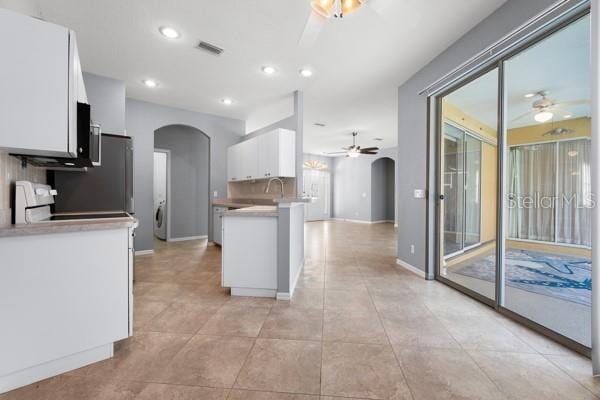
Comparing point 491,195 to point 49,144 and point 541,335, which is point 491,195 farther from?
point 49,144

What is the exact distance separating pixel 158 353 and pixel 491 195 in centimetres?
335

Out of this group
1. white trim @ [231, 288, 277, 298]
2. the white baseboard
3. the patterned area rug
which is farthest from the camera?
the white baseboard

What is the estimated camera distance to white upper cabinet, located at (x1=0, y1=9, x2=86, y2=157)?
1.31 m

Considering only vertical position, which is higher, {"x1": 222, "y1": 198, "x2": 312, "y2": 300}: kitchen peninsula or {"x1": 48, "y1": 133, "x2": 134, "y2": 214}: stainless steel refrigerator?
{"x1": 48, "y1": 133, "x2": 134, "y2": 214}: stainless steel refrigerator

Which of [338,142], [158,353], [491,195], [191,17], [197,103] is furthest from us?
[338,142]

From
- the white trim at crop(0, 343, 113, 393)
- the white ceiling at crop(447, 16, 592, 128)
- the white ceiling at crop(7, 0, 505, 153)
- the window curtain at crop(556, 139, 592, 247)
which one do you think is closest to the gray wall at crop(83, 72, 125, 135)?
the white ceiling at crop(7, 0, 505, 153)

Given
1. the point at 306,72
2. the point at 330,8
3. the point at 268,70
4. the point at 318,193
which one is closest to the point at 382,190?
the point at 318,193

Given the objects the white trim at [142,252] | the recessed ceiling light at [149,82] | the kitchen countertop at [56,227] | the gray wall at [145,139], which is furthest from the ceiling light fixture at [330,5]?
the white trim at [142,252]

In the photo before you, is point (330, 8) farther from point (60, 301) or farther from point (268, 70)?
point (60, 301)

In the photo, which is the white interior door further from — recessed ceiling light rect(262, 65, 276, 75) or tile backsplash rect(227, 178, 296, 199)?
recessed ceiling light rect(262, 65, 276, 75)

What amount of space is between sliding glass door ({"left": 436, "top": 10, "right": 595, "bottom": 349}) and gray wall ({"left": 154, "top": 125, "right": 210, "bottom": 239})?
546cm

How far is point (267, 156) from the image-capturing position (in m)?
4.54

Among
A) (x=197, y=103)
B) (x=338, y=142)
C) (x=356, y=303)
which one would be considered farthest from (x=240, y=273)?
(x=338, y=142)

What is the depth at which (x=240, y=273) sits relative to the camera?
269 centimetres
